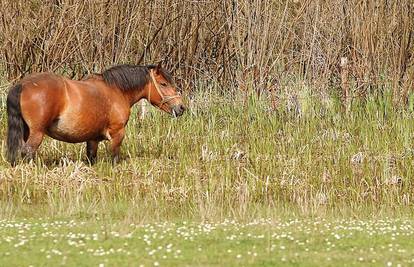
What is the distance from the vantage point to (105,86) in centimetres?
1091

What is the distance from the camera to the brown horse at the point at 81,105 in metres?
9.99

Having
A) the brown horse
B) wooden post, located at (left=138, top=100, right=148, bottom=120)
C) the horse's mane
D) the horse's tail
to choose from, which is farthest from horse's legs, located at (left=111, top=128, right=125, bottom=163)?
wooden post, located at (left=138, top=100, right=148, bottom=120)

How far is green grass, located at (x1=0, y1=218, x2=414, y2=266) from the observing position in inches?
253

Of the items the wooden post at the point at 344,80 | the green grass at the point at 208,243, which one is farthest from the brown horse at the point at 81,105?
the wooden post at the point at 344,80

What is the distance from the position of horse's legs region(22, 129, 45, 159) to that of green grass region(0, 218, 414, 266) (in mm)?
2165

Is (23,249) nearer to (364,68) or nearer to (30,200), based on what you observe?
(30,200)

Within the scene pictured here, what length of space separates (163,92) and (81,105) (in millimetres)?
1300

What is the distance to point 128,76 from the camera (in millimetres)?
11148

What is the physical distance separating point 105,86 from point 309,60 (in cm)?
457

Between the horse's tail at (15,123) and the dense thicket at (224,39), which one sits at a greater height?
the dense thicket at (224,39)

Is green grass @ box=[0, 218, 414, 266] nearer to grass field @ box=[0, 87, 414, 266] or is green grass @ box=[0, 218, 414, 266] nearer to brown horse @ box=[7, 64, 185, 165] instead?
grass field @ box=[0, 87, 414, 266]

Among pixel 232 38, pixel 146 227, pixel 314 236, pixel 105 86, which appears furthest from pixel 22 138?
pixel 232 38

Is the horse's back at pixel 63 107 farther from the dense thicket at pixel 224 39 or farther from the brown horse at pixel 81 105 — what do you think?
the dense thicket at pixel 224 39

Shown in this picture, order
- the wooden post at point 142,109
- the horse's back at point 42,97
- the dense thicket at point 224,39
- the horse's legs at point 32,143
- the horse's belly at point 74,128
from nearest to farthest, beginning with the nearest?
the horse's back at point 42,97
the horse's legs at point 32,143
the horse's belly at point 74,128
the wooden post at point 142,109
the dense thicket at point 224,39
